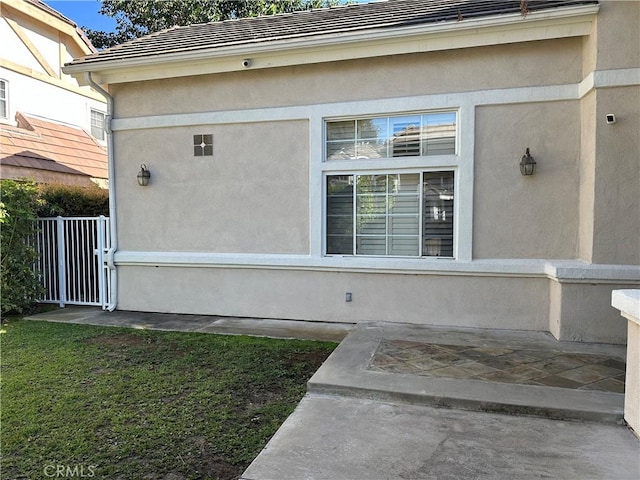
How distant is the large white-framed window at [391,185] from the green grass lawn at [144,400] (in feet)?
6.52

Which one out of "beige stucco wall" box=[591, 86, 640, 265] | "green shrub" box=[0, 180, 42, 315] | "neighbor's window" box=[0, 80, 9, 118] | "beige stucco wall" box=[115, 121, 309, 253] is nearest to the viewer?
"beige stucco wall" box=[591, 86, 640, 265]

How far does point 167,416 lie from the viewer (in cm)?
372

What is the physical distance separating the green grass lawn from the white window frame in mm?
1972

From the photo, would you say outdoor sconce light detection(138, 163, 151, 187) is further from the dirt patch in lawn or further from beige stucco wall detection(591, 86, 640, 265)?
beige stucco wall detection(591, 86, 640, 265)

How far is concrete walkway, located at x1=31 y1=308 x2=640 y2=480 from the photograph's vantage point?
2879 mm

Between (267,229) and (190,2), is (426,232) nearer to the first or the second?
(267,229)

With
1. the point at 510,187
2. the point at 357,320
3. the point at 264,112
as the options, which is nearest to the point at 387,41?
the point at 264,112

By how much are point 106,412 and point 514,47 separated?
6576 mm

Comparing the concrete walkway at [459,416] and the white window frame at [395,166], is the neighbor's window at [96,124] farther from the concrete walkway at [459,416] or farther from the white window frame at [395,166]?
the concrete walkway at [459,416]

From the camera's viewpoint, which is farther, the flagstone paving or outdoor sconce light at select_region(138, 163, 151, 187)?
outdoor sconce light at select_region(138, 163, 151, 187)

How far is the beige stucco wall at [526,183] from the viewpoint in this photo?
5.87m

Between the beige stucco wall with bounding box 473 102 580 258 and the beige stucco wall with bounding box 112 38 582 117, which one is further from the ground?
the beige stucco wall with bounding box 112 38 582 117

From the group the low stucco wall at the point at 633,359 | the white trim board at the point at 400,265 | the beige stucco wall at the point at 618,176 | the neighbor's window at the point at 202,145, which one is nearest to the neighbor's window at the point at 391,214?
the white trim board at the point at 400,265
